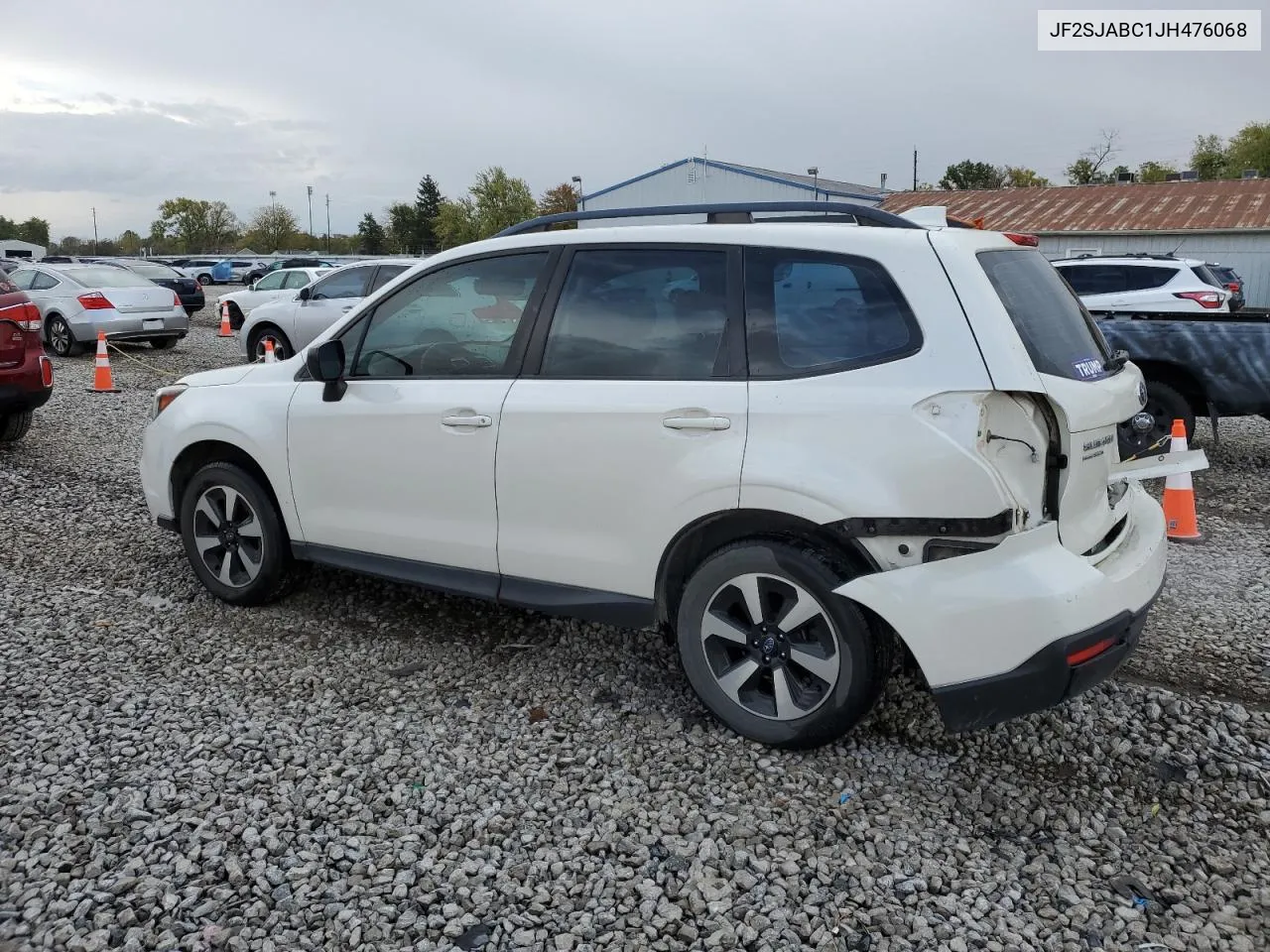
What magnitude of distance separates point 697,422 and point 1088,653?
1.41 metres

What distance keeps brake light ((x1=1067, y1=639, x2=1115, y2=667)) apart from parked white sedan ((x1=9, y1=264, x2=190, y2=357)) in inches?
621

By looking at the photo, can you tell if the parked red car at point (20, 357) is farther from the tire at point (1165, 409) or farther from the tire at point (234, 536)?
the tire at point (1165, 409)

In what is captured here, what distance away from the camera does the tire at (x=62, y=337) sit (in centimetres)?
1560

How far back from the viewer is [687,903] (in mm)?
2793

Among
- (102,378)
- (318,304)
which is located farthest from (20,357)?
(318,304)

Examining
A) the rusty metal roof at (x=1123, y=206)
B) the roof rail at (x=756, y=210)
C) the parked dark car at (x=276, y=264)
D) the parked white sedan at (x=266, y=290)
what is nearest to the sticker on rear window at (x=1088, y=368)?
the roof rail at (x=756, y=210)

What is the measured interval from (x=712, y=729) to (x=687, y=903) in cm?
99

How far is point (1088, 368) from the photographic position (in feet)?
11.0

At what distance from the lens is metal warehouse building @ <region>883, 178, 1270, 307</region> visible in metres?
31.9

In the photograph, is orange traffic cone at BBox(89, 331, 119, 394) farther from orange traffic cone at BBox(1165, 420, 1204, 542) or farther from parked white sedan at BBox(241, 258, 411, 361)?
orange traffic cone at BBox(1165, 420, 1204, 542)

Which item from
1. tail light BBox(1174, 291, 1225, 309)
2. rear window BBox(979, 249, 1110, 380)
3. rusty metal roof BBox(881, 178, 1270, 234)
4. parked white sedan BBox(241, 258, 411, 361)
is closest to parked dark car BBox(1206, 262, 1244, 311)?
tail light BBox(1174, 291, 1225, 309)

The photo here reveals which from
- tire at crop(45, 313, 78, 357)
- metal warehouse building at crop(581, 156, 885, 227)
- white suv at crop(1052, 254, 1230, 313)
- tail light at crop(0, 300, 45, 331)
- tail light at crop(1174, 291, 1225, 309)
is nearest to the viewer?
tail light at crop(0, 300, 45, 331)

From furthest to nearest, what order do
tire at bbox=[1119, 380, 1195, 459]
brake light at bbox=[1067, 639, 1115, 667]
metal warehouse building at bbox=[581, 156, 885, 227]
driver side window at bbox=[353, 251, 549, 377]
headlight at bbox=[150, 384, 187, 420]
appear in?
metal warehouse building at bbox=[581, 156, 885, 227] → tire at bbox=[1119, 380, 1195, 459] → headlight at bbox=[150, 384, 187, 420] → driver side window at bbox=[353, 251, 549, 377] → brake light at bbox=[1067, 639, 1115, 667]

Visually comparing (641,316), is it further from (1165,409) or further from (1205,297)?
(1205,297)
